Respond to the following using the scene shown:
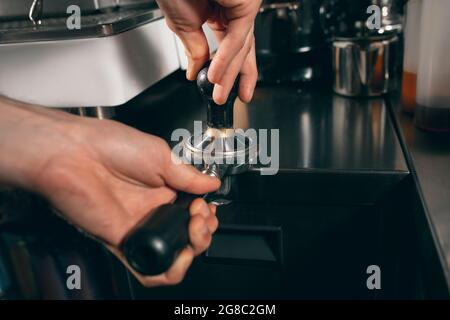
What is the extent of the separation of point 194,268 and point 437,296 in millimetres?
270

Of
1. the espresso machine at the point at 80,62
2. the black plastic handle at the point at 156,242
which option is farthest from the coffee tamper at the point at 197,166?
the espresso machine at the point at 80,62

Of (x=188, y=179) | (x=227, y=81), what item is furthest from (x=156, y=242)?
(x=227, y=81)

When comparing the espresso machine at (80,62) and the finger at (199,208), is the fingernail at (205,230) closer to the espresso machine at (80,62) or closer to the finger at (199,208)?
the finger at (199,208)

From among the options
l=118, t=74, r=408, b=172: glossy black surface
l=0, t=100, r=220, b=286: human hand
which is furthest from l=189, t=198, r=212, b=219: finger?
l=118, t=74, r=408, b=172: glossy black surface

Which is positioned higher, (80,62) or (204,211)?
(80,62)

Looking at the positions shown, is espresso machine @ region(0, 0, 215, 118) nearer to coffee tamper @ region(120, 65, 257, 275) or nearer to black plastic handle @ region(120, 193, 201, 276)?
coffee tamper @ region(120, 65, 257, 275)

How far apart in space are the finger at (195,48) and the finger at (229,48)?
5 cm

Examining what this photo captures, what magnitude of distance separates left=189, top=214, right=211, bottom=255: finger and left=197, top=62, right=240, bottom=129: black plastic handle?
0.14m

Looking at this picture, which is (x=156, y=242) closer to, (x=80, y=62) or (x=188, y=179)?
(x=188, y=179)

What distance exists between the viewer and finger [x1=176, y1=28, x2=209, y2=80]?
524 millimetres

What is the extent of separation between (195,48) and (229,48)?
59 mm

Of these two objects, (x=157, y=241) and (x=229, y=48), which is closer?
(x=157, y=241)

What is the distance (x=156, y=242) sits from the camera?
336 mm
